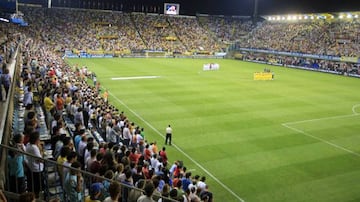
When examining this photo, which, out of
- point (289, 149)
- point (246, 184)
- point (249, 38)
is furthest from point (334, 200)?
point (249, 38)

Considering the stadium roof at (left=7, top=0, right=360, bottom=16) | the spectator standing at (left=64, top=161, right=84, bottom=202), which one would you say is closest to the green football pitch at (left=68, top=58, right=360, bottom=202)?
the spectator standing at (left=64, top=161, right=84, bottom=202)

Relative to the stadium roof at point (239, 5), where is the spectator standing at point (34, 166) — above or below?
below

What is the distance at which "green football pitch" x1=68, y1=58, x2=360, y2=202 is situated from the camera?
43.8 ft

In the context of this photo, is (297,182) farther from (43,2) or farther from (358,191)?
(43,2)

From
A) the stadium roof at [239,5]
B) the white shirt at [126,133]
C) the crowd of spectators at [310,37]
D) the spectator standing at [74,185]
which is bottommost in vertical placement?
the white shirt at [126,133]

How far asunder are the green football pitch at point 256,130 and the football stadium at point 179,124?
8 centimetres

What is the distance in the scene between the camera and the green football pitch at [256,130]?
525 inches

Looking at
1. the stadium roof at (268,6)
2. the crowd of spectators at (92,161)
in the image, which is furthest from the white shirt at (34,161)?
the stadium roof at (268,6)

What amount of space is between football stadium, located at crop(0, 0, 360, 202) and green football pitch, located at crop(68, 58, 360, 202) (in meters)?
0.08

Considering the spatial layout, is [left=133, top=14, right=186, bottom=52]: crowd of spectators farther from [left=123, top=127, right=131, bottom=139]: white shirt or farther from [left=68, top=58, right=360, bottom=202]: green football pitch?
[left=123, top=127, right=131, bottom=139]: white shirt

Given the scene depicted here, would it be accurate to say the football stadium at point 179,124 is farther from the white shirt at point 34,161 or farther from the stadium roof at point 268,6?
the stadium roof at point 268,6

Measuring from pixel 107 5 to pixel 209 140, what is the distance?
6791 cm

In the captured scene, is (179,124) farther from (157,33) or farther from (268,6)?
(268,6)

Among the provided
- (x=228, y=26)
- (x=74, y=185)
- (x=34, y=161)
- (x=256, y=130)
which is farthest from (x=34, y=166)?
(x=228, y=26)
